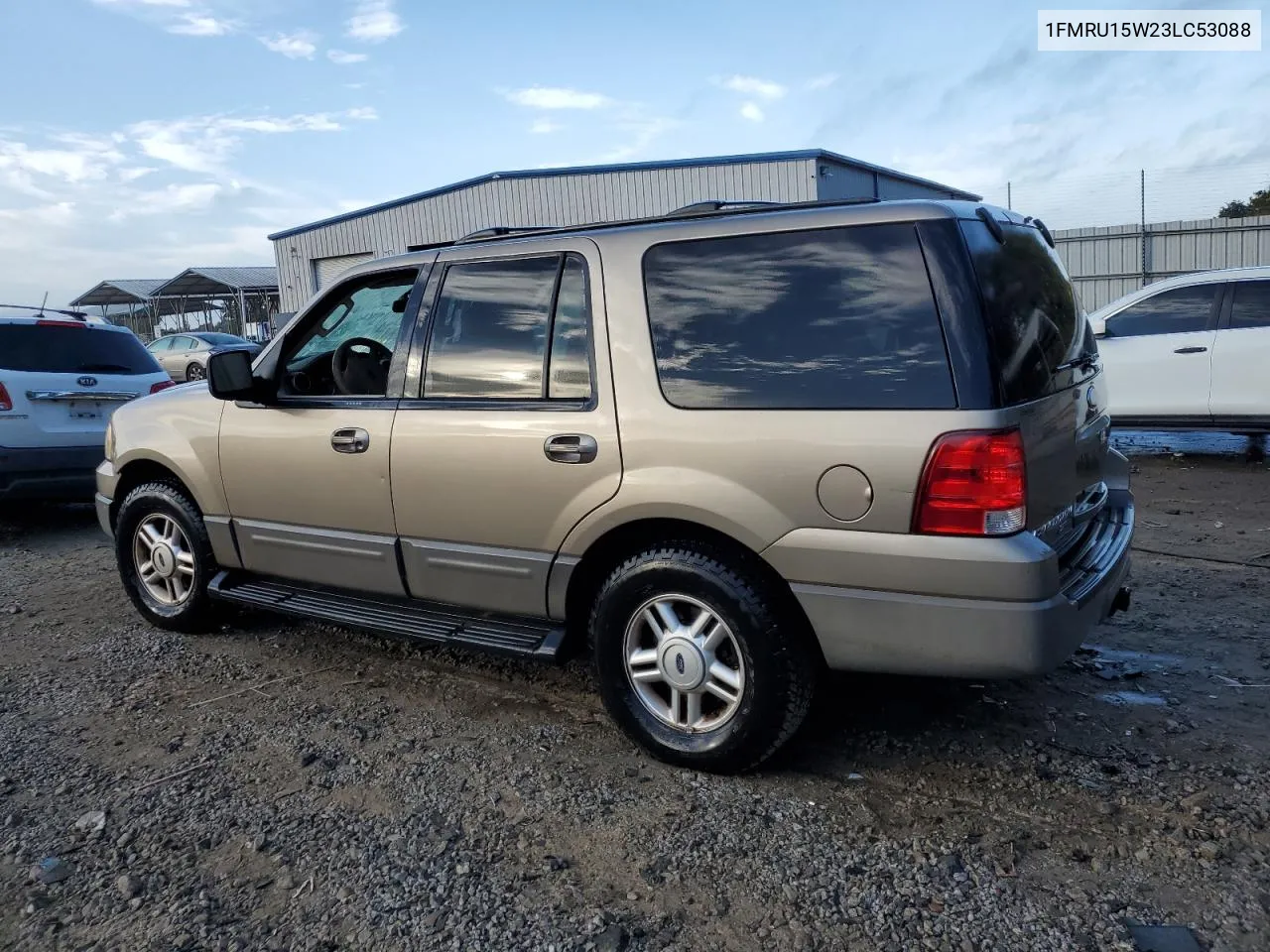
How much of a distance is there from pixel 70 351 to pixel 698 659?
6.65m

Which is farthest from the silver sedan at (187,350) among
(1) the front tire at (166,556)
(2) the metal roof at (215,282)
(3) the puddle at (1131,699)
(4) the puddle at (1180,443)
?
(3) the puddle at (1131,699)

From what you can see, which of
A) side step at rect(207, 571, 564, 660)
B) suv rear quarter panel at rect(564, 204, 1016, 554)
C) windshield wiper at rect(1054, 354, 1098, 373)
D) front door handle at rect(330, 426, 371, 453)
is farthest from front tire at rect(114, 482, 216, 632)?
windshield wiper at rect(1054, 354, 1098, 373)

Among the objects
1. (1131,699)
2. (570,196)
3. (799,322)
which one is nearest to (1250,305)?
(1131,699)

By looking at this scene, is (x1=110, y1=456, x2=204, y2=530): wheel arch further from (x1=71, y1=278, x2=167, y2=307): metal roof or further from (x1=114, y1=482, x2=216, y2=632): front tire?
(x1=71, y1=278, x2=167, y2=307): metal roof

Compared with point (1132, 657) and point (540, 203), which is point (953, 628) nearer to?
point (1132, 657)

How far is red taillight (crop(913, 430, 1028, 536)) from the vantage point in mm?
2711

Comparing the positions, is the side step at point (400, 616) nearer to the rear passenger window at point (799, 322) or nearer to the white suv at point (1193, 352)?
the rear passenger window at point (799, 322)

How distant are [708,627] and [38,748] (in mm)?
2578

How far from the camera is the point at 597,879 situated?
270 cm

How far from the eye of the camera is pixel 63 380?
24.3 ft

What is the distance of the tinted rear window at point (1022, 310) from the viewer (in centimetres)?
281

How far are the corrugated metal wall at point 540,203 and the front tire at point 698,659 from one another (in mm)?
17795

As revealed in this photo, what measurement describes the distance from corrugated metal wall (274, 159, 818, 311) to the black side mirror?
55.7ft

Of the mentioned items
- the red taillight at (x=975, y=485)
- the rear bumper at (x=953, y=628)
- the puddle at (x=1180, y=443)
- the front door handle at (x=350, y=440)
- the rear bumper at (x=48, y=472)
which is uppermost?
the front door handle at (x=350, y=440)
